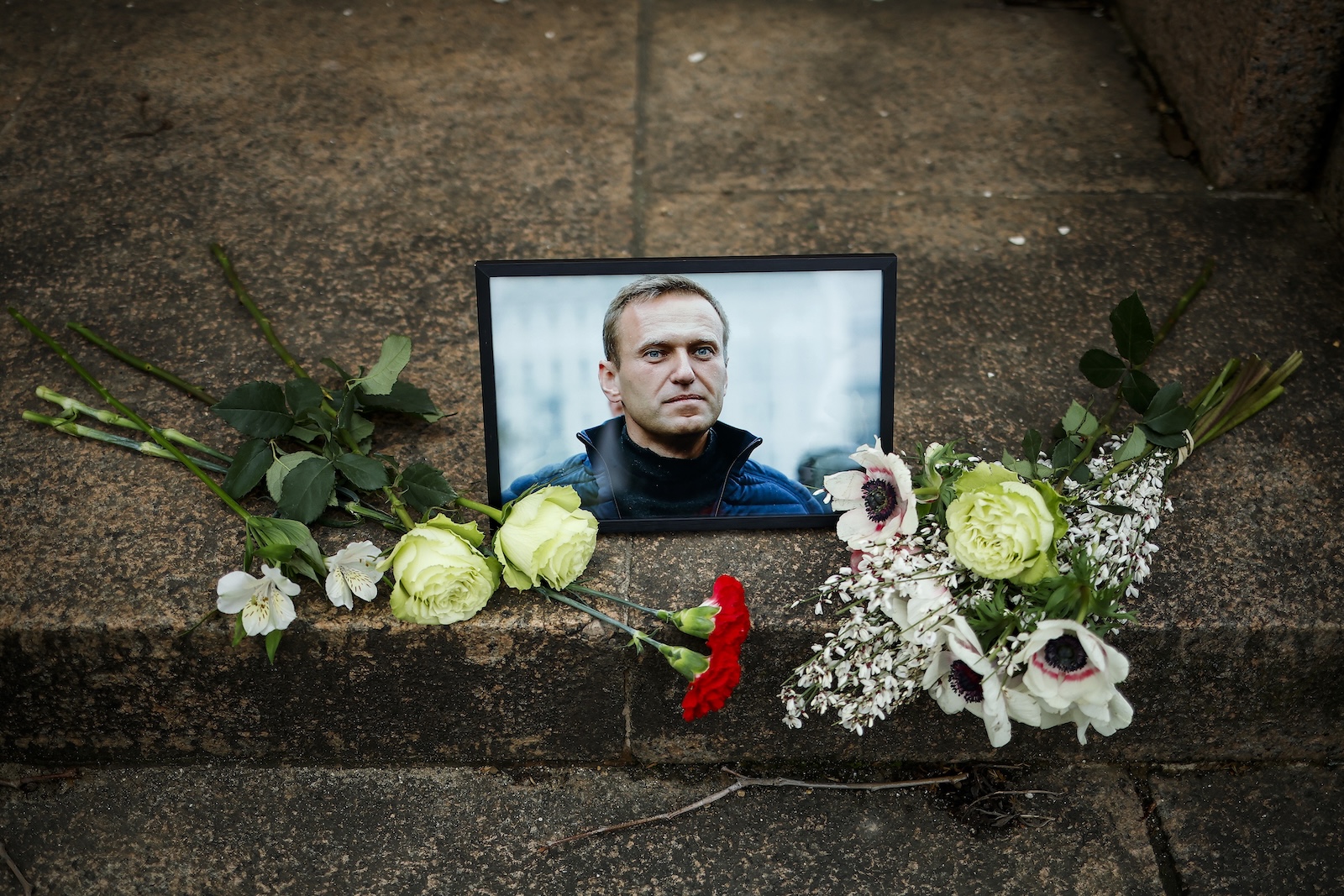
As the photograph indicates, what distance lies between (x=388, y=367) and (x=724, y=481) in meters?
0.53

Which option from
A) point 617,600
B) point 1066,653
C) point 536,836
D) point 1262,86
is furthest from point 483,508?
point 1262,86

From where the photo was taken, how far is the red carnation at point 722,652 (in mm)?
1334

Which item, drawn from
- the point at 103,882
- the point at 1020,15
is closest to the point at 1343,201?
the point at 1020,15

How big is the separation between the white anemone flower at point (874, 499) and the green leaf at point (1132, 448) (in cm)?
31

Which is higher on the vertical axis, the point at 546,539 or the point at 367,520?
Result: the point at 546,539

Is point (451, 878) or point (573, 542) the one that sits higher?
point (573, 542)

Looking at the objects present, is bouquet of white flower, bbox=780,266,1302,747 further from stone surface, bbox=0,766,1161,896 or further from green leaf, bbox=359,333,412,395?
green leaf, bbox=359,333,412,395

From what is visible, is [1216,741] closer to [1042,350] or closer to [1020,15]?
[1042,350]

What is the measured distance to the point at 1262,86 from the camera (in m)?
2.20

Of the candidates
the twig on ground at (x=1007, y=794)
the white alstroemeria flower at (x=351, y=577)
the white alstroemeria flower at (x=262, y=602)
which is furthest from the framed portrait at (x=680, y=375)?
the twig on ground at (x=1007, y=794)

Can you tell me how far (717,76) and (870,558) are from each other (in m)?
1.67

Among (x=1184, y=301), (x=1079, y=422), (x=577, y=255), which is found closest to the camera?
(x=1079, y=422)

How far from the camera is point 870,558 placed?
1.40 m

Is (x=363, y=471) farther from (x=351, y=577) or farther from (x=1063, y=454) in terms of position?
(x=1063, y=454)
